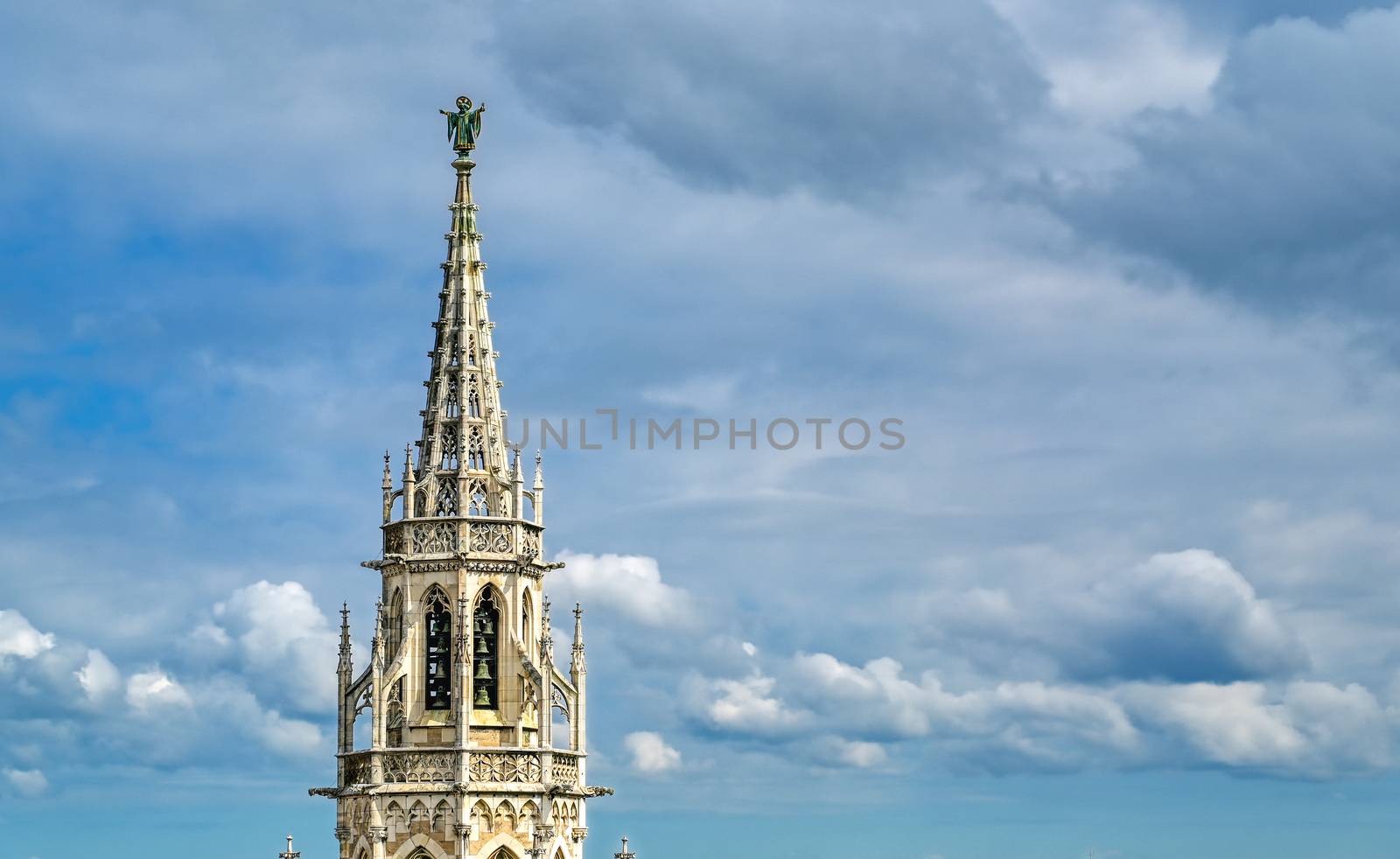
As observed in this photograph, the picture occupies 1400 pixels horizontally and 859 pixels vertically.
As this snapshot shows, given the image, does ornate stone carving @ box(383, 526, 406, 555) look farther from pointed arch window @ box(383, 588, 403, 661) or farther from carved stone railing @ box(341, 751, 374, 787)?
carved stone railing @ box(341, 751, 374, 787)

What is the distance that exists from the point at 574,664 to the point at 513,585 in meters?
4.70

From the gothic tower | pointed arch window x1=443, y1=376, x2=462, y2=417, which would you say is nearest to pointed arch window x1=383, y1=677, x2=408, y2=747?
the gothic tower

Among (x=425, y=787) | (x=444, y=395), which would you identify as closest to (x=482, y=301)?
(x=444, y=395)

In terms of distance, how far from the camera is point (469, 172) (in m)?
131

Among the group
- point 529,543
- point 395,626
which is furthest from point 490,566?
A: point 395,626

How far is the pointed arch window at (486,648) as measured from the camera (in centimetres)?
12575

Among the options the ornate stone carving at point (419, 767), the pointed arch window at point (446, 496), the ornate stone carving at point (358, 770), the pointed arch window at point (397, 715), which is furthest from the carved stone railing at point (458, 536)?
the ornate stone carving at point (358, 770)

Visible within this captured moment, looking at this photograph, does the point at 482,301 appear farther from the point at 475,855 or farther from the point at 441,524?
the point at 475,855

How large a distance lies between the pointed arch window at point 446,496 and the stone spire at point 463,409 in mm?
40

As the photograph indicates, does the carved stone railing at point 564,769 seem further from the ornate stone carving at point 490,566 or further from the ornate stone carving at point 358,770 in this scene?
the ornate stone carving at point 490,566

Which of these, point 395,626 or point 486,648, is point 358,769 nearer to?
point 395,626

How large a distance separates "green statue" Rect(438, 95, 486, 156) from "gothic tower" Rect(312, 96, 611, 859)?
7.15m

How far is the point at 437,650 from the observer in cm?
12581

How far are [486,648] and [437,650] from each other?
2.26 m
